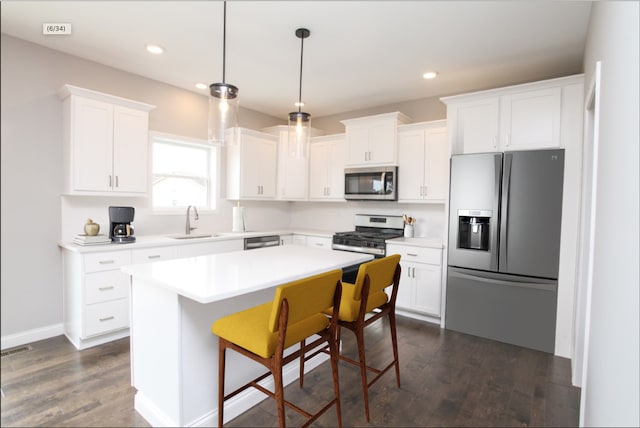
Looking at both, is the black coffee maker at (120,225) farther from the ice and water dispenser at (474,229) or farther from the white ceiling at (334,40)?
the ice and water dispenser at (474,229)

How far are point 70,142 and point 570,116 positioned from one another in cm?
433

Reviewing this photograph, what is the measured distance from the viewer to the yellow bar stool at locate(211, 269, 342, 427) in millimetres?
1437

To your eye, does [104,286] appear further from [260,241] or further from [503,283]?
[503,283]

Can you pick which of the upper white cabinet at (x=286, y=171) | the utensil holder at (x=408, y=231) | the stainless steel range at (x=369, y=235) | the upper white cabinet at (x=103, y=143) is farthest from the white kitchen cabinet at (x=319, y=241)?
the upper white cabinet at (x=103, y=143)

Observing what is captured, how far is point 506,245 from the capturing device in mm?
3074

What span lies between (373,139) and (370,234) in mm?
1209

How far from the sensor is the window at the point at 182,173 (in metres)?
3.90

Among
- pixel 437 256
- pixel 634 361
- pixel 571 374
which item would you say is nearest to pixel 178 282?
pixel 634 361

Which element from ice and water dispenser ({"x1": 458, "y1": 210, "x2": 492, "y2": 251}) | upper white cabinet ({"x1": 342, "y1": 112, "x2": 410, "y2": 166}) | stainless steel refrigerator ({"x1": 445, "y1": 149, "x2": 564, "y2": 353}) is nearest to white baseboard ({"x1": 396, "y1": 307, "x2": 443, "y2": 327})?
stainless steel refrigerator ({"x1": 445, "y1": 149, "x2": 564, "y2": 353})

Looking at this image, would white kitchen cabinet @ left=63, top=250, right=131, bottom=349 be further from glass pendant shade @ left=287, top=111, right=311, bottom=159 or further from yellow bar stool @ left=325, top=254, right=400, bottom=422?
yellow bar stool @ left=325, top=254, right=400, bottom=422

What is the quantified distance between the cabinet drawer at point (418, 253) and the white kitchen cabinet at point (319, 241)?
2.98 feet

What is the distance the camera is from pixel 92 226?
2.93 metres

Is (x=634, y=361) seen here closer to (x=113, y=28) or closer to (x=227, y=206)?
(x=113, y=28)

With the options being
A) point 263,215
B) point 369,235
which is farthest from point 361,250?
point 263,215
